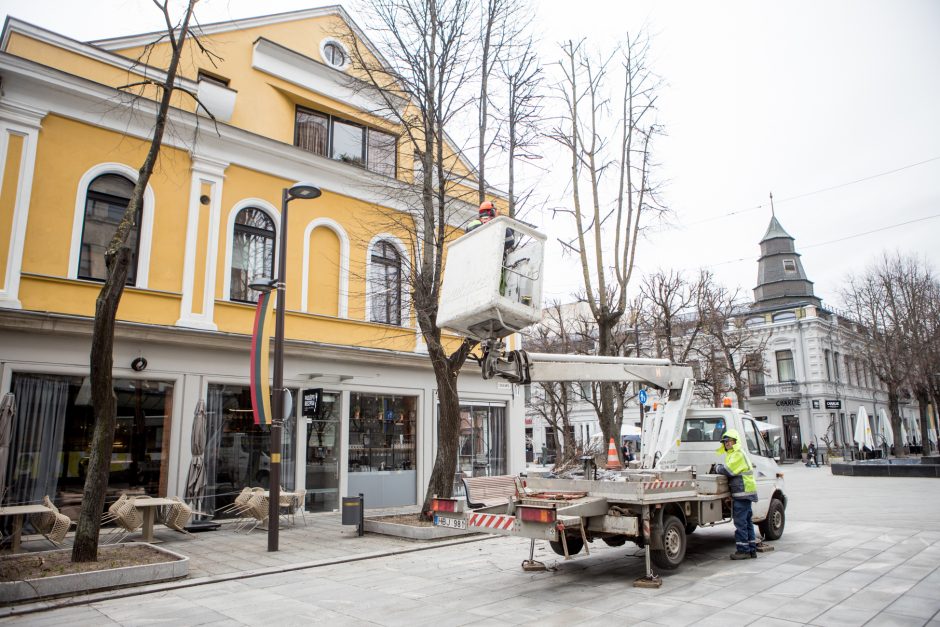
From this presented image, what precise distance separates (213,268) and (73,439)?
447cm

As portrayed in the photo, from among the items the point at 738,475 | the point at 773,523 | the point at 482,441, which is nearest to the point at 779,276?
the point at 482,441

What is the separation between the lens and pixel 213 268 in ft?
45.5

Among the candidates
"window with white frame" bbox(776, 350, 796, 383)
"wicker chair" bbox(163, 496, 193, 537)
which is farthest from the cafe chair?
"window with white frame" bbox(776, 350, 796, 383)

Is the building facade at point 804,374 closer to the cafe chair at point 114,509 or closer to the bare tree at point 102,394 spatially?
the cafe chair at point 114,509

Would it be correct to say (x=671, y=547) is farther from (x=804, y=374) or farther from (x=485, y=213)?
(x=804, y=374)

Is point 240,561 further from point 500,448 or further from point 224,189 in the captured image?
point 500,448

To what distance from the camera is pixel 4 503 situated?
1067cm

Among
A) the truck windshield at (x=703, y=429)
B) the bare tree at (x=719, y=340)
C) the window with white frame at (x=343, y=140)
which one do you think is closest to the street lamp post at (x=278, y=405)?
the window with white frame at (x=343, y=140)

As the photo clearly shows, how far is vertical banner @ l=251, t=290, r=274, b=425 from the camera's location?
1077 centimetres

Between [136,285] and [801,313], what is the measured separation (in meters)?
45.3

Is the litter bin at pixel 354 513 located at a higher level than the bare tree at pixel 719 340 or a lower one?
lower

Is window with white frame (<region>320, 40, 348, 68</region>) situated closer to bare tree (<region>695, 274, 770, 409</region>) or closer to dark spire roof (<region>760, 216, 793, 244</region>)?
bare tree (<region>695, 274, 770, 409</region>)

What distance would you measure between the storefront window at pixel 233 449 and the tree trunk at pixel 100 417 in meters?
4.75

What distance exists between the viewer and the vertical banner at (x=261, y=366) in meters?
10.8
